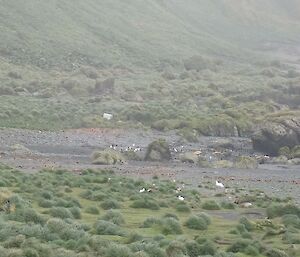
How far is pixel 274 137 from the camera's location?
220ft

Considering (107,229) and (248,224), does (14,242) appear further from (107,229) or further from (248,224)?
(248,224)

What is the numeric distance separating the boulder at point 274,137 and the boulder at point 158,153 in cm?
1256

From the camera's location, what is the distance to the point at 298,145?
66562 millimetres

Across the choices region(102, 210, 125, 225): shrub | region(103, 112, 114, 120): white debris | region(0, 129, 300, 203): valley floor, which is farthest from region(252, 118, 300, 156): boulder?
region(102, 210, 125, 225): shrub

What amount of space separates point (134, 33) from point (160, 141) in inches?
5461

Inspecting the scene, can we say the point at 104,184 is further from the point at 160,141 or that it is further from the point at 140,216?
the point at 160,141

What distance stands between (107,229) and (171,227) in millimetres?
3111

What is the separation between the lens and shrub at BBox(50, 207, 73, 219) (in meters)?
26.3

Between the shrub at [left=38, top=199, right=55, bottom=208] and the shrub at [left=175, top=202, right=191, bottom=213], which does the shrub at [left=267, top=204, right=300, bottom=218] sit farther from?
the shrub at [left=38, top=199, right=55, bottom=208]

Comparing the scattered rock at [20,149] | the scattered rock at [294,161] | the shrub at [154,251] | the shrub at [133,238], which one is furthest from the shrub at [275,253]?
the scattered rock at [294,161]

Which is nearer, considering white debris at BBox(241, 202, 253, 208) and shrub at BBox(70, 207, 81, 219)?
shrub at BBox(70, 207, 81, 219)

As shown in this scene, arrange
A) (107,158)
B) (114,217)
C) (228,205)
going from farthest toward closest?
(107,158), (228,205), (114,217)

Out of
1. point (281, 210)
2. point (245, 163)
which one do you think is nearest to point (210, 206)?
point (281, 210)

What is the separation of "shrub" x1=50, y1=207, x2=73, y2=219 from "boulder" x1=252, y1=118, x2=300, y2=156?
42.2m
